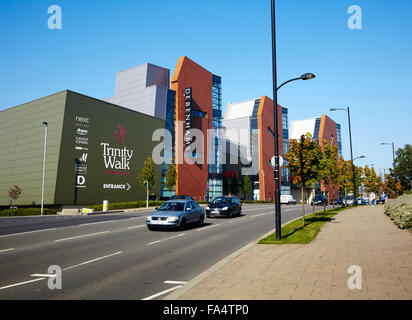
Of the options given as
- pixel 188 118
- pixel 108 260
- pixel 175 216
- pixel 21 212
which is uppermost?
pixel 188 118

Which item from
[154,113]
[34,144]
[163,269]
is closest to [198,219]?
[163,269]

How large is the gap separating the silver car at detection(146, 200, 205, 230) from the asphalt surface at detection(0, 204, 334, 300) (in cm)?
54

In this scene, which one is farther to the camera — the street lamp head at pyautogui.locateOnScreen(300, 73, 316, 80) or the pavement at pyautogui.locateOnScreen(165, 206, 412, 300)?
the street lamp head at pyautogui.locateOnScreen(300, 73, 316, 80)

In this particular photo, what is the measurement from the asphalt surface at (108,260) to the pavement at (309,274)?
83 centimetres

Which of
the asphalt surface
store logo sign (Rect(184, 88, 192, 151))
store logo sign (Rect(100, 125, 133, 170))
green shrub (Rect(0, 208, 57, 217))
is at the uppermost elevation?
store logo sign (Rect(184, 88, 192, 151))

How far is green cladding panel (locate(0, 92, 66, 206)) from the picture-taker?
39750 mm

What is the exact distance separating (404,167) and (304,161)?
30.1 meters

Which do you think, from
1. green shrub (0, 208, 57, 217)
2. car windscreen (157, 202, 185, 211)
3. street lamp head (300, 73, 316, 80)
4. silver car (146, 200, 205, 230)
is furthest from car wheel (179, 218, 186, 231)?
green shrub (0, 208, 57, 217)

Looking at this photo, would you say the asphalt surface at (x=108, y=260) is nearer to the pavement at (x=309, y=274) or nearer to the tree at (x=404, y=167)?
the pavement at (x=309, y=274)

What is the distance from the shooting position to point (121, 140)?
4691 cm

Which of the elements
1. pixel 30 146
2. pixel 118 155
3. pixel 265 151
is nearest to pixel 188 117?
pixel 118 155

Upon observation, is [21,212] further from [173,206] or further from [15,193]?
[173,206]

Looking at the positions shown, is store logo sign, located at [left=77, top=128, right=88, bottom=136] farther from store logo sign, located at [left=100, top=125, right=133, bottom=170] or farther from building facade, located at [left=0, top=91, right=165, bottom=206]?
store logo sign, located at [left=100, top=125, right=133, bottom=170]
